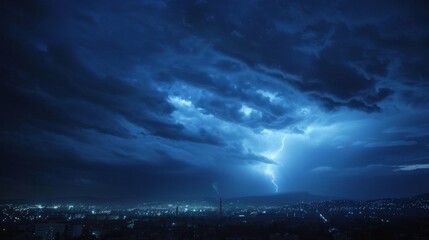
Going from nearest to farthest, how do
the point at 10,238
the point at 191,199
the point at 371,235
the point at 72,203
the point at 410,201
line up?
the point at 10,238 < the point at 371,235 < the point at 410,201 < the point at 72,203 < the point at 191,199

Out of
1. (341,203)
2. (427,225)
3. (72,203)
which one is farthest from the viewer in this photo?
(72,203)

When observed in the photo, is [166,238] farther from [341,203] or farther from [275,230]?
[341,203]

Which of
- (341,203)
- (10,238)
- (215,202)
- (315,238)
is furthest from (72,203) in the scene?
(315,238)

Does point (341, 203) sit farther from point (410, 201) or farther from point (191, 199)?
point (191, 199)

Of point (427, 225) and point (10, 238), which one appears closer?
point (10, 238)

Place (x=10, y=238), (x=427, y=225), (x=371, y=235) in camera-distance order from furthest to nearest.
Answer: (x=427, y=225), (x=371, y=235), (x=10, y=238)

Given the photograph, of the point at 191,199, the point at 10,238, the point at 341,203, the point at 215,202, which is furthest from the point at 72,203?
the point at 10,238

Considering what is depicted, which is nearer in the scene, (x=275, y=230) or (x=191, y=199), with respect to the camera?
(x=275, y=230)

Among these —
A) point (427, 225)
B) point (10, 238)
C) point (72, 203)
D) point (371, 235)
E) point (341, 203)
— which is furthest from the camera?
point (72, 203)
